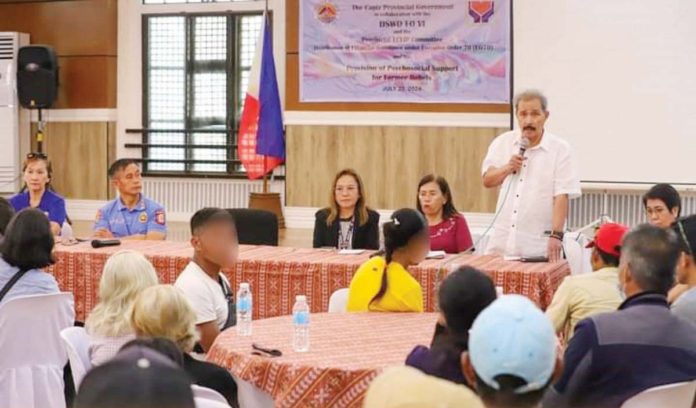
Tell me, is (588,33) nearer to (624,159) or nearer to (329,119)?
(624,159)

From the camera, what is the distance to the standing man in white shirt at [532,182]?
572 cm

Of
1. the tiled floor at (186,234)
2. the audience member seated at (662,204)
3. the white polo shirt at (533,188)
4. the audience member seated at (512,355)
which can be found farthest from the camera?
the tiled floor at (186,234)

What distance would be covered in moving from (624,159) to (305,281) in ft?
16.9

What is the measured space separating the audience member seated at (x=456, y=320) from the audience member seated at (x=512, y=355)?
651 millimetres

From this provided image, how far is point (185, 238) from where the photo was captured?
34.7ft

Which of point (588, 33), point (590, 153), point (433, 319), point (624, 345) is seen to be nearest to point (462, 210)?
point (590, 153)

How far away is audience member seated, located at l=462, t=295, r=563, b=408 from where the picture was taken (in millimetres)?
2031

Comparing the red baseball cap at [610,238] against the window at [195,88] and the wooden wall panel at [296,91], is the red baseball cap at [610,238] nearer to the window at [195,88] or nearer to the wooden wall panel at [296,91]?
the wooden wall panel at [296,91]

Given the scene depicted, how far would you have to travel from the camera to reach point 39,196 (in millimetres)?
6922

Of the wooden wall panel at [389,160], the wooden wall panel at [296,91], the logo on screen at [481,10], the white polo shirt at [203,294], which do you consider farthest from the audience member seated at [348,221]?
the wooden wall panel at [296,91]

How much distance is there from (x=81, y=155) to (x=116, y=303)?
880 centimetres

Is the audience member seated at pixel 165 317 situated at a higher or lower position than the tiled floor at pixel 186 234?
higher


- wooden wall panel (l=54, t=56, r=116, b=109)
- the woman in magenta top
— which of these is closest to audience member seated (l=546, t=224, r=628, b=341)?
the woman in magenta top

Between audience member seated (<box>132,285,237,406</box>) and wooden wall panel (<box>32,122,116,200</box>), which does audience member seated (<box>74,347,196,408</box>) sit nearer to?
audience member seated (<box>132,285,237,406</box>)
